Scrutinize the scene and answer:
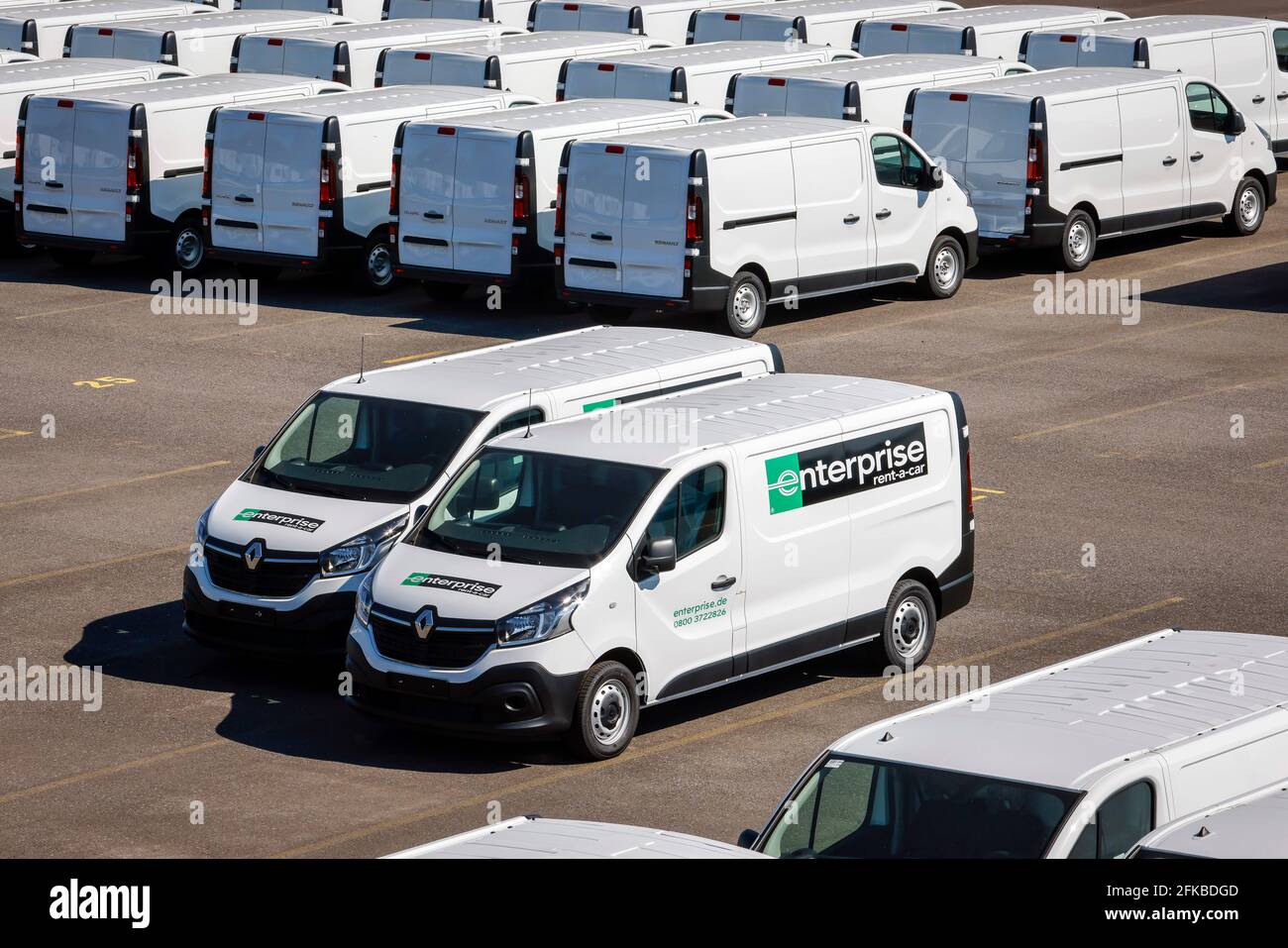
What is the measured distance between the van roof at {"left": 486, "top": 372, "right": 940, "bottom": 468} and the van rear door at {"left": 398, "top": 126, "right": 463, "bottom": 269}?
10013mm

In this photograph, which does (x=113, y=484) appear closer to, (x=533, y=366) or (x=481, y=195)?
(x=533, y=366)

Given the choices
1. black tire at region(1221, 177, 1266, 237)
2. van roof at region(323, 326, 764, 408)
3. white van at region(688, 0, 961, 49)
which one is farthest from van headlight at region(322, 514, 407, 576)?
white van at region(688, 0, 961, 49)

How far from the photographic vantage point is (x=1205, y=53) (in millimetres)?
29391

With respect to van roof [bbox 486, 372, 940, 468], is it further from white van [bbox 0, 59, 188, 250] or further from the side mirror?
white van [bbox 0, 59, 188, 250]

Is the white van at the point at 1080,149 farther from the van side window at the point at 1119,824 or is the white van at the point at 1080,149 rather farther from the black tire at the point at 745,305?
the van side window at the point at 1119,824

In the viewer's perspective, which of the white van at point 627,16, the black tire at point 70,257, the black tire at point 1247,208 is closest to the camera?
the black tire at point 70,257

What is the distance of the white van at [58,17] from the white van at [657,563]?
73.5 ft

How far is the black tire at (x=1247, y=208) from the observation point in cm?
2730

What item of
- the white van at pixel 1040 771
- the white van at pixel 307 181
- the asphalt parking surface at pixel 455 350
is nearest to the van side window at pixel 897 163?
the asphalt parking surface at pixel 455 350

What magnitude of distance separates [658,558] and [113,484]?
7147mm

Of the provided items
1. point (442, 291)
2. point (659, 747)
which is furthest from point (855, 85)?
point (659, 747)
